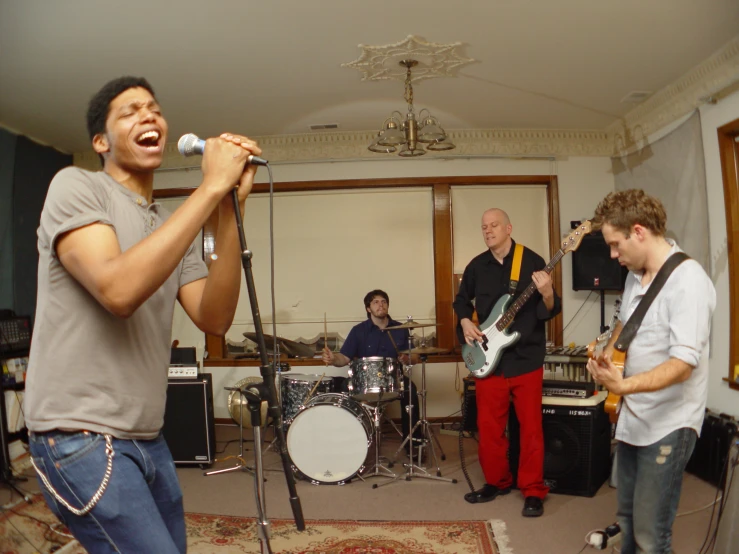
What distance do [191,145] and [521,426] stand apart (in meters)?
3.08

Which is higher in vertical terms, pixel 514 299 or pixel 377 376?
pixel 514 299

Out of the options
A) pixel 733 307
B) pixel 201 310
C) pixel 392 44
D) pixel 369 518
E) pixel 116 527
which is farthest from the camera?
pixel 733 307

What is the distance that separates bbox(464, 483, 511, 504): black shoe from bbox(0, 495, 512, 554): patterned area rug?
317 millimetres

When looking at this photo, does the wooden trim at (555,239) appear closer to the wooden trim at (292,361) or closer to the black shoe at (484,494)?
the wooden trim at (292,361)

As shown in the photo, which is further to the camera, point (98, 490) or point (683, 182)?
point (683, 182)

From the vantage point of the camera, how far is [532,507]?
3.51 meters

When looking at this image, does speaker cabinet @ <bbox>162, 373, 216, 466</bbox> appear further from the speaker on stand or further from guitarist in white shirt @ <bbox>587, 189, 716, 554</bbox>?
the speaker on stand

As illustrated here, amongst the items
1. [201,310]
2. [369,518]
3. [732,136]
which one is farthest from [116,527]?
[732,136]

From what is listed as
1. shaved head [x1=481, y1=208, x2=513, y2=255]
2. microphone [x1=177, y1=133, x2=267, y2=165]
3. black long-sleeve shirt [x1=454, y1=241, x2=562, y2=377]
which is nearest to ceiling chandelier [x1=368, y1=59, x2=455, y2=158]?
shaved head [x1=481, y1=208, x2=513, y2=255]

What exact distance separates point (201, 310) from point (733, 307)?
4.08 metres

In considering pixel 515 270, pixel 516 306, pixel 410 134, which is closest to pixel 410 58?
pixel 410 134

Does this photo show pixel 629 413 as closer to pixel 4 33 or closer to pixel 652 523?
pixel 652 523

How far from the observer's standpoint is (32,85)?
173 inches

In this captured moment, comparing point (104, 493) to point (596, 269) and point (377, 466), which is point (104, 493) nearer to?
point (377, 466)
